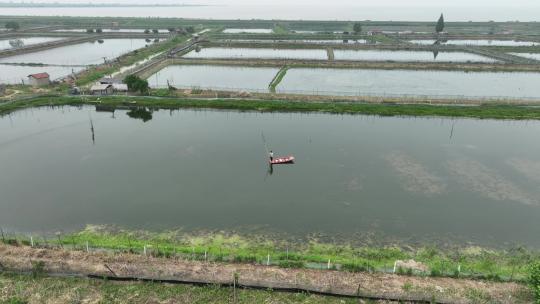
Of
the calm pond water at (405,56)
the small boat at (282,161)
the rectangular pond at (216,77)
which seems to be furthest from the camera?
the calm pond water at (405,56)

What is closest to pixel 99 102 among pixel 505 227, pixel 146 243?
pixel 146 243

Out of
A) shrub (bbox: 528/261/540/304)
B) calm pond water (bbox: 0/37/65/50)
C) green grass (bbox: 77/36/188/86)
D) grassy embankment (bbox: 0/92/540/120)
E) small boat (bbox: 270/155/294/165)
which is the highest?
calm pond water (bbox: 0/37/65/50)

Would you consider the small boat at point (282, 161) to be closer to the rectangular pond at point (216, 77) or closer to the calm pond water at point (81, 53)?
the rectangular pond at point (216, 77)

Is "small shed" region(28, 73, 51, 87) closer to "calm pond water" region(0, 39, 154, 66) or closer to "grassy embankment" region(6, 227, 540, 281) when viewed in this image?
"calm pond water" region(0, 39, 154, 66)

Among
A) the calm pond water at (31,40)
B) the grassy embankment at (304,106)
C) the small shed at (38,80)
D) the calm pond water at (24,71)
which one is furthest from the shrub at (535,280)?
the calm pond water at (31,40)

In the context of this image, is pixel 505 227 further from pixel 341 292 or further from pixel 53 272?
pixel 53 272

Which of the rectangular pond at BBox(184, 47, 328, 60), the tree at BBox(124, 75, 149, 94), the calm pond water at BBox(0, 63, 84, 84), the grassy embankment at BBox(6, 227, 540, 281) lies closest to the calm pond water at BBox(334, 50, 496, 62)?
the rectangular pond at BBox(184, 47, 328, 60)

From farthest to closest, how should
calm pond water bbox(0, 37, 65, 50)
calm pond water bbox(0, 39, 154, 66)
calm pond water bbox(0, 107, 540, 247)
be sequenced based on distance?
calm pond water bbox(0, 37, 65, 50) < calm pond water bbox(0, 39, 154, 66) < calm pond water bbox(0, 107, 540, 247)
